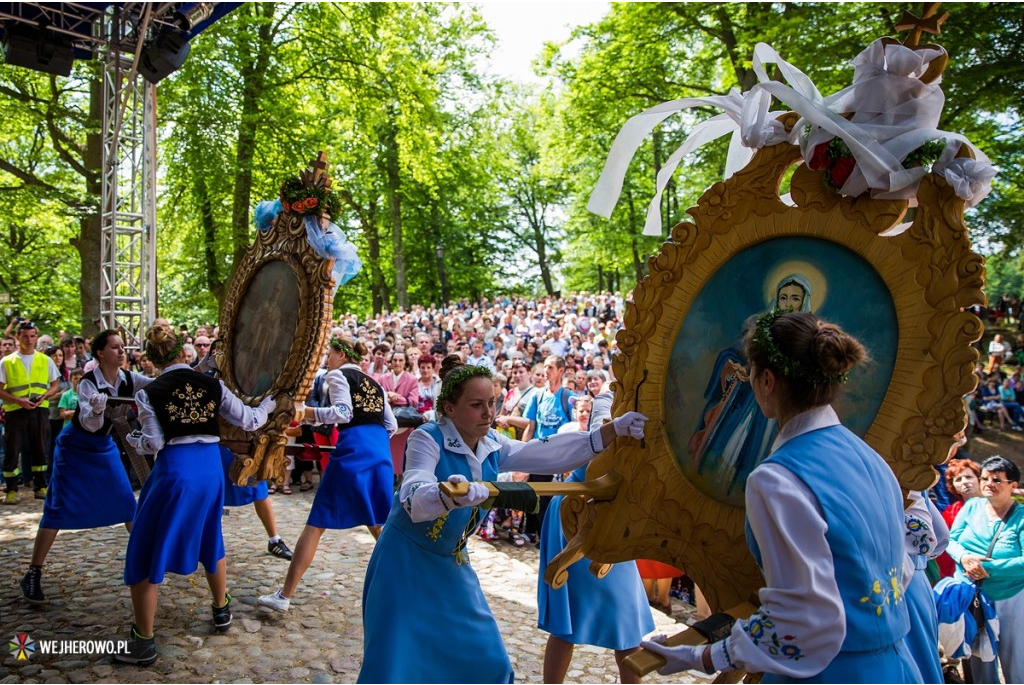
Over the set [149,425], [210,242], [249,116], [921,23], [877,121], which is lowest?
[149,425]

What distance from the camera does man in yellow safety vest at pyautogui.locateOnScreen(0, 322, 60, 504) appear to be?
977 centimetres

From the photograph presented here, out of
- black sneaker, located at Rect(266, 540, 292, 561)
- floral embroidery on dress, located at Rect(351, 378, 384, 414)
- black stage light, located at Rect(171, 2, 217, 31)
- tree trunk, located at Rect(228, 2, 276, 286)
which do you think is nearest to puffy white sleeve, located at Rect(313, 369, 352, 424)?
floral embroidery on dress, located at Rect(351, 378, 384, 414)

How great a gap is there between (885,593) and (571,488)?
132cm

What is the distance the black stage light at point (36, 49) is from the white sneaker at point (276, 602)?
750 centimetres

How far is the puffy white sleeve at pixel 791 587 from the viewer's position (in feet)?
6.39

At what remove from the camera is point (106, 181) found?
1141cm

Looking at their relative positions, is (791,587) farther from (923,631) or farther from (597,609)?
(597,609)

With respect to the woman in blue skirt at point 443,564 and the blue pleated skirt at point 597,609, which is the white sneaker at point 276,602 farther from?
the woman in blue skirt at point 443,564

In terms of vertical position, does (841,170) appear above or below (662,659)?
above

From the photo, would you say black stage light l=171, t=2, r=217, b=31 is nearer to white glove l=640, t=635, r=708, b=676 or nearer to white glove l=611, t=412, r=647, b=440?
white glove l=611, t=412, r=647, b=440

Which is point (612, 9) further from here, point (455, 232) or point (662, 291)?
point (455, 232)

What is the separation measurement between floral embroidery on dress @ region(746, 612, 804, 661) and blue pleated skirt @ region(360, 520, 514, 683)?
62.2 inches

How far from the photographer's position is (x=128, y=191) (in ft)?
38.3

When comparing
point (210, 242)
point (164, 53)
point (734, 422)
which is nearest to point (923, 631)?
point (734, 422)
